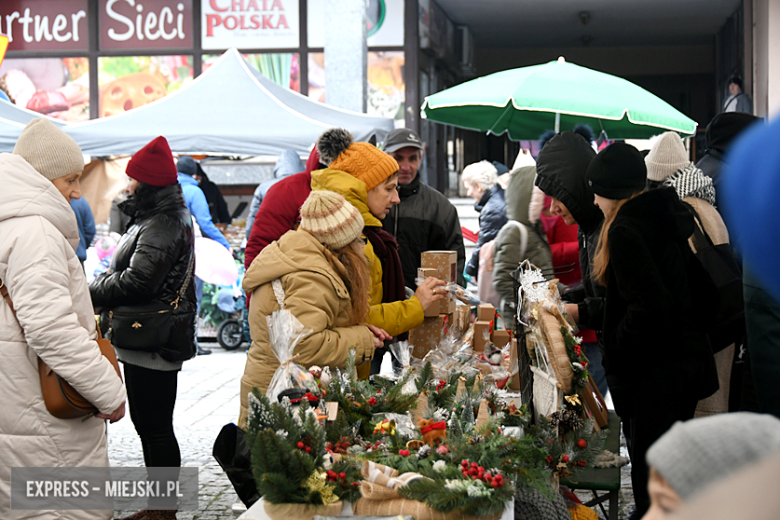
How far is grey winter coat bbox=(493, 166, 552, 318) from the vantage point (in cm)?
471

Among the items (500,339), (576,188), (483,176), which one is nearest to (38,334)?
(500,339)

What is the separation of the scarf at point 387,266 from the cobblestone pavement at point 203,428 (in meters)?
1.61

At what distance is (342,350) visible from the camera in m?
2.87

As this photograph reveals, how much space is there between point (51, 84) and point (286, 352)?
43.0 ft

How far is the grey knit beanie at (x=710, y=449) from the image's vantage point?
88 cm

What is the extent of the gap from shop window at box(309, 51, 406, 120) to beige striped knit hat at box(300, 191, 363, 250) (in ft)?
35.0

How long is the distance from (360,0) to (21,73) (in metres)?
6.98

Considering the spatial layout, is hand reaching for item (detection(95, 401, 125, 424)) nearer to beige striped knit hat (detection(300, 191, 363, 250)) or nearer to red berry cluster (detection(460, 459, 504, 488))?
beige striped knit hat (detection(300, 191, 363, 250))

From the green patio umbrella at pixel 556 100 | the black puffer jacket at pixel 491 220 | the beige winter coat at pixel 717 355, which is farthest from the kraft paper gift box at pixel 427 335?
the black puffer jacket at pixel 491 220

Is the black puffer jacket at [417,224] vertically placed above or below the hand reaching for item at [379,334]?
above

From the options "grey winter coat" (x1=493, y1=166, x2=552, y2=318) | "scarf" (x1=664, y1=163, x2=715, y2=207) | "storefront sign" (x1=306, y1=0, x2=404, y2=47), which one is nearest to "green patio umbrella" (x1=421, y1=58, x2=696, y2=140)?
"grey winter coat" (x1=493, y1=166, x2=552, y2=318)

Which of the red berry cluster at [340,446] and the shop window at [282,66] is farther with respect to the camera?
the shop window at [282,66]


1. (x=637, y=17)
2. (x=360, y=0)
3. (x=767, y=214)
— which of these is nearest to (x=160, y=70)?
(x=360, y=0)

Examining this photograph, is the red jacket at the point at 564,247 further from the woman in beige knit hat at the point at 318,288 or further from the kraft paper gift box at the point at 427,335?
the woman in beige knit hat at the point at 318,288
